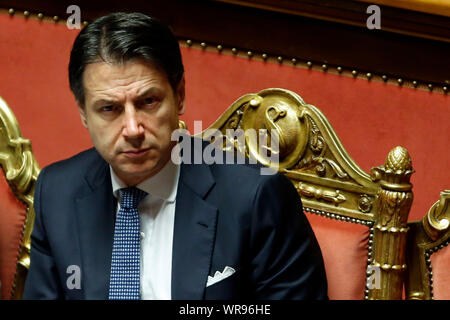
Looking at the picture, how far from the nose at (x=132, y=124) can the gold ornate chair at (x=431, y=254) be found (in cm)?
69

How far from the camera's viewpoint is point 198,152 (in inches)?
72.3

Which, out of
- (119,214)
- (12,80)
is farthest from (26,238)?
(12,80)

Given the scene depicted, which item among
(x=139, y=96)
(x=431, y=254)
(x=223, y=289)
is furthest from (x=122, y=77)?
(x=431, y=254)

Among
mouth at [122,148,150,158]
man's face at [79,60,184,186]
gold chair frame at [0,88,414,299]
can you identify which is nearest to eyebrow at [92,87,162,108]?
man's face at [79,60,184,186]

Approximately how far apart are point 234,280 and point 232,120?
0.47 meters

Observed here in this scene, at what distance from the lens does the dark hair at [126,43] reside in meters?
1.62

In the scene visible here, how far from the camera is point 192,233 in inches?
68.8

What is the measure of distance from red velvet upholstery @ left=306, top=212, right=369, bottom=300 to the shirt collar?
15.2 inches

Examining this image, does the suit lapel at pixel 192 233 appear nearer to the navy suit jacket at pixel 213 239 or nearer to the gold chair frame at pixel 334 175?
the navy suit jacket at pixel 213 239

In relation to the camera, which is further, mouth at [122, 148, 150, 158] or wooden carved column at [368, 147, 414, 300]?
wooden carved column at [368, 147, 414, 300]

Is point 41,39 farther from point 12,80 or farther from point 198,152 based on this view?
point 198,152

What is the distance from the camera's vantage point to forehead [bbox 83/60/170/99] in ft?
5.35

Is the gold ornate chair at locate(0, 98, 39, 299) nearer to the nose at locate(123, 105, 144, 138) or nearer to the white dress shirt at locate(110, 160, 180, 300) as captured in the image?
the white dress shirt at locate(110, 160, 180, 300)
